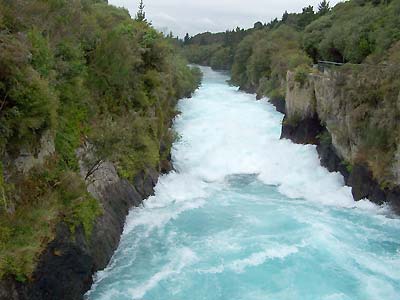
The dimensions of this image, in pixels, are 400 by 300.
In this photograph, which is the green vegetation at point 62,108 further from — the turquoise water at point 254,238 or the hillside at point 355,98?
the hillside at point 355,98

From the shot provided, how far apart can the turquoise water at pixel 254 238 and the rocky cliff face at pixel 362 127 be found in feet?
2.65

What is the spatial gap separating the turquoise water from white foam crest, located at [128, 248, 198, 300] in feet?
0.09

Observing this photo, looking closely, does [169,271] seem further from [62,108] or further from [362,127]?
[362,127]

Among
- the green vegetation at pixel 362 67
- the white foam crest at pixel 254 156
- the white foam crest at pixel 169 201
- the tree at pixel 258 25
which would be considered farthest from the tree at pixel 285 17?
the white foam crest at pixel 169 201

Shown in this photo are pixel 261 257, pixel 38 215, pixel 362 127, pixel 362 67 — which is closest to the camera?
pixel 38 215

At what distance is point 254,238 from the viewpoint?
16297 millimetres

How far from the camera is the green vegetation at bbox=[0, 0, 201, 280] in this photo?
10.2 meters

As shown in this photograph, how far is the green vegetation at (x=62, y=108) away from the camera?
10195 millimetres

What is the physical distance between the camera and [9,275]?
932 cm

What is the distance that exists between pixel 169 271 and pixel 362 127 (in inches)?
444

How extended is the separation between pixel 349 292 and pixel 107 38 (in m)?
11.5

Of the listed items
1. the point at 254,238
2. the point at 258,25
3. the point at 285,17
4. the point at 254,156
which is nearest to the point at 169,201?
the point at 254,238

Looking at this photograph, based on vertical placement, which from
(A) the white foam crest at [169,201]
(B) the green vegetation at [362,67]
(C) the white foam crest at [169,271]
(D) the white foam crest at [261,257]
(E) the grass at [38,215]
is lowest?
(A) the white foam crest at [169,201]

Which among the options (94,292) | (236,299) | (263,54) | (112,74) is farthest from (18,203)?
(263,54)
